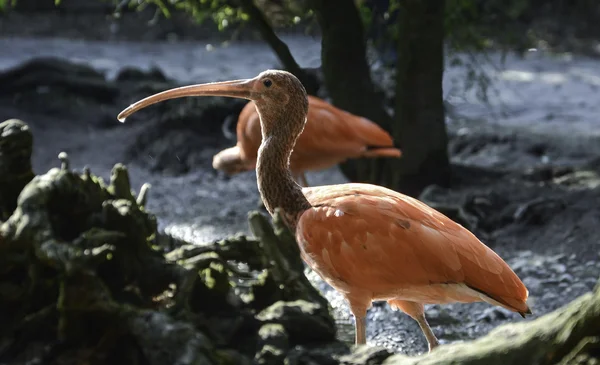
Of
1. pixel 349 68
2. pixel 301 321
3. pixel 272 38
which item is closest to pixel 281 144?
pixel 301 321

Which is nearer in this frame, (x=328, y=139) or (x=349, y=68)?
(x=328, y=139)

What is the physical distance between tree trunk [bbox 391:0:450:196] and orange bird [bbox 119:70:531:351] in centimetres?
284

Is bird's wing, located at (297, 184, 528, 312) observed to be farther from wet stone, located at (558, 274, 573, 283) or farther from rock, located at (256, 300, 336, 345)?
wet stone, located at (558, 274, 573, 283)

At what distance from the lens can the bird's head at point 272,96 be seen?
4.32m

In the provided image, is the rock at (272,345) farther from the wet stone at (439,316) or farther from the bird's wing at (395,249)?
the wet stone at (439,316)

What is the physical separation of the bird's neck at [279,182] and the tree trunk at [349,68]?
2.98m

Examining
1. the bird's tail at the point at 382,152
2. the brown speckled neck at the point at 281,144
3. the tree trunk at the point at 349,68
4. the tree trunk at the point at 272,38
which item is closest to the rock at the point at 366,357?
the brown speckled neck at the point at 281,144

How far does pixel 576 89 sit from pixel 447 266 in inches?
398

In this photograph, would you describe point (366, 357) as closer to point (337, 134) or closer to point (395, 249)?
point (395, 249)

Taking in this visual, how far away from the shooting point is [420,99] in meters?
7.17

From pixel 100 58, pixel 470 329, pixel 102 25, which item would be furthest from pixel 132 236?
pixel 102 25

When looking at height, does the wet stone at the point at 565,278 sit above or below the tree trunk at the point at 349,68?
below

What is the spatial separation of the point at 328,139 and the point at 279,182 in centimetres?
261

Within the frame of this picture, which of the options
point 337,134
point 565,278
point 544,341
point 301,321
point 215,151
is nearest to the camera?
point 544,341
